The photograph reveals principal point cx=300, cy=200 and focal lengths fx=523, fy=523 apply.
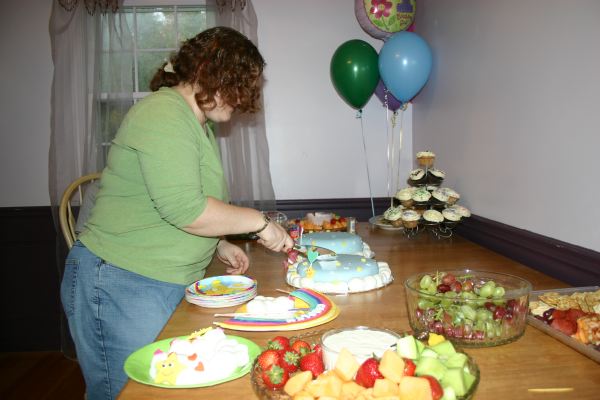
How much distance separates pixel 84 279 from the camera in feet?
4.99

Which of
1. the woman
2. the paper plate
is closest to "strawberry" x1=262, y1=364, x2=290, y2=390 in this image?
the paper plate

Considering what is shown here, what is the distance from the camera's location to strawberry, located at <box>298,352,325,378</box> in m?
0.88

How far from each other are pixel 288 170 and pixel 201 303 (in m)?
2.07

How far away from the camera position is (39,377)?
3.09m

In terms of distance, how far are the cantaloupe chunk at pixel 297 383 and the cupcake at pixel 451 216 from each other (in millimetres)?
1481

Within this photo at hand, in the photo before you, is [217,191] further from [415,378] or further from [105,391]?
[415,378]

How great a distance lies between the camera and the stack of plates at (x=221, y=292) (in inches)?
54.5

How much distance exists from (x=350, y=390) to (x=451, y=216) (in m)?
1.52

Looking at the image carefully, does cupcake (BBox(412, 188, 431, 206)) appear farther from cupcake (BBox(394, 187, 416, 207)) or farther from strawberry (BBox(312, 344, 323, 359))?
strawberry (BBox(312, 344, 323, 359))

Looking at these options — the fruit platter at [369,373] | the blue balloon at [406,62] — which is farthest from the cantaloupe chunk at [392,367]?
the blue balloon at [406,62]

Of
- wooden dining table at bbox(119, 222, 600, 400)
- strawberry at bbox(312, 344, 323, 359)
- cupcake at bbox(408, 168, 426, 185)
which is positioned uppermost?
cupcake at bbox(408, 168, 426, 185)

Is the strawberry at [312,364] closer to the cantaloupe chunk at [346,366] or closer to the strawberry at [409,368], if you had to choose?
the cantaloupe chunk at [346,366]

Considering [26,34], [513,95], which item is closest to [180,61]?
[513,95]

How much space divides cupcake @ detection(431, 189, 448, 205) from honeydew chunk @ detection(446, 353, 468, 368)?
4.73 feet
